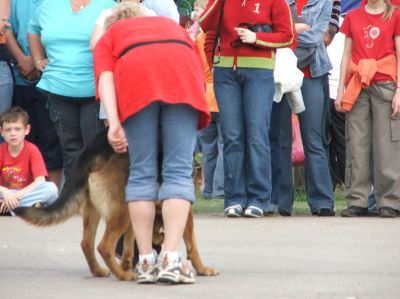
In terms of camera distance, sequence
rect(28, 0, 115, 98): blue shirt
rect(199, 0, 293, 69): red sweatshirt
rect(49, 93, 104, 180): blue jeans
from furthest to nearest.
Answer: rect(199, 0, 293, 69): red sweatshirt < rect(28, 0, 115, 98): blue shirt < rect(49, 93, 104, 180): blue jeans

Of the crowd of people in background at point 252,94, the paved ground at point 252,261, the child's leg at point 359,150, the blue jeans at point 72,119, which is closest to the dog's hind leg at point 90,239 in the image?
the paved ground at point 252,261

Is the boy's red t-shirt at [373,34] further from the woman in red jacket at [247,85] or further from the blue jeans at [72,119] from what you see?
the blue jeans at [72,119]

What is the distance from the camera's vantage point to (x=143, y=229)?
7137mm

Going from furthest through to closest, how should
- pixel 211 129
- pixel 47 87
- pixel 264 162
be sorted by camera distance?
pixel 211 129 < pixel 264 162 < pixel 47 87

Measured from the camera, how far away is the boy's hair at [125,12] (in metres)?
7.30

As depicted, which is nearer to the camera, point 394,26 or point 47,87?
point 47,87

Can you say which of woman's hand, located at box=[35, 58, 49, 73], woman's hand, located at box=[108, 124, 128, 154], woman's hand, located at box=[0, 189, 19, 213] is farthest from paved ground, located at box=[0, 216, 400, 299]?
woman's hand, located at box=[35, 58, 49, 73]

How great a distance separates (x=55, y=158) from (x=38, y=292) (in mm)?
5203

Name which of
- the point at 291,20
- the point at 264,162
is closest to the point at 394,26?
the point at 291,20

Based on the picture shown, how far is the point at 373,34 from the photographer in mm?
11078

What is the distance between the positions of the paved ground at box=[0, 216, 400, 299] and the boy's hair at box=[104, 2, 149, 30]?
1.54m

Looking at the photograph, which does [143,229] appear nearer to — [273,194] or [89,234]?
[89,234]

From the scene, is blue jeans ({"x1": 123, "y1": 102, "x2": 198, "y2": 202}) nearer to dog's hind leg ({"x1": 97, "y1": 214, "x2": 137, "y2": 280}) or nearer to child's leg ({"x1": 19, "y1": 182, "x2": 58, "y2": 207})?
dog's hind leg ({"x1": 97, "y1": 214, "x2": 137, "y2": 280})

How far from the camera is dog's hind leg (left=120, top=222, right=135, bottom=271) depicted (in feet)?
24.9
